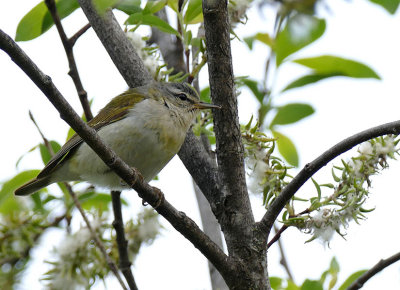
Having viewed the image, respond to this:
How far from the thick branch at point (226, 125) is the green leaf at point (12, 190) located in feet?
5.18

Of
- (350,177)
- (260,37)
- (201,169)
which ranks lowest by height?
(350,177)

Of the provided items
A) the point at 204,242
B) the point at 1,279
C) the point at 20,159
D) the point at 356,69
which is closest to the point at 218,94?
the point at 204,242

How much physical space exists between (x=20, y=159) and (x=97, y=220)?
2.64 feet

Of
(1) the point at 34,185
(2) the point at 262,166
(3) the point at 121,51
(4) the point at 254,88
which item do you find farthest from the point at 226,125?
(1) the point at 34,185

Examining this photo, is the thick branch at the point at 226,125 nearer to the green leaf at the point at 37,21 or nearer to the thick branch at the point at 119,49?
the thick branch at the point at 119,49

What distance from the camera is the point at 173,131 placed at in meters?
3.51

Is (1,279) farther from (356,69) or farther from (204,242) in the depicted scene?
(356,69)

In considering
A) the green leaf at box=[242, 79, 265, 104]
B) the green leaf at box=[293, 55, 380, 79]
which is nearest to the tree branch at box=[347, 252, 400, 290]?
the green leaf at box=[293, 55, 380, 79]

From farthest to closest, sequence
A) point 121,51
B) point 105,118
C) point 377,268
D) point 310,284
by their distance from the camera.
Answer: point 105,118 → point 121,51 → point 310,284 → point 377,268

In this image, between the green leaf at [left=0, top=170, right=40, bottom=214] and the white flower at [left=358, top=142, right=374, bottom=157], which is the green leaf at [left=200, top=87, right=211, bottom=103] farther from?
the white flower at [left=358, top=142, right=374, bottom=157]

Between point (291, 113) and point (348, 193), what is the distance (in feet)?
3.80

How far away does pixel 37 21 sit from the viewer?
3.34 metres

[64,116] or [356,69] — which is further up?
[356,69]

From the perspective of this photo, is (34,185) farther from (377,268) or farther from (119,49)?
(377,268)
